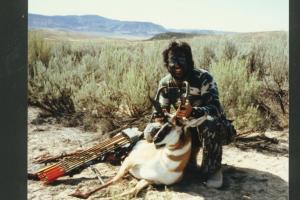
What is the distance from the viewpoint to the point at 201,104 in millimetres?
3688

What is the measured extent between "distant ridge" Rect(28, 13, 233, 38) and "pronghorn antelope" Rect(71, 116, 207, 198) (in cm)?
95

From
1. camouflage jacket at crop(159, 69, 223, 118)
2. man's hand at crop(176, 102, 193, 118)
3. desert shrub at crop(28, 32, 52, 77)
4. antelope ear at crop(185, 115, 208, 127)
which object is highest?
desert shrub at crop(28, 32, 52, 77)

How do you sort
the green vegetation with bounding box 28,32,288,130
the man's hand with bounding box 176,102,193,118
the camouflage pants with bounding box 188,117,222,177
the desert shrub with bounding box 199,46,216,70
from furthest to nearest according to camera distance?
the desert shrub with bounding box 199,46,216,70 < the green vegetation with bounding box 28,32,288,130 < the camouflage pants with bounding box 188,117,222,177 < the man's hand with bounding box 176,102,193,118

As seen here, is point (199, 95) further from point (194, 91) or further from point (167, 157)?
point (167, 157)

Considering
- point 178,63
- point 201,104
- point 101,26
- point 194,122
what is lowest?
point 194,122

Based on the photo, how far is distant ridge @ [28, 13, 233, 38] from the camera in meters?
4.27

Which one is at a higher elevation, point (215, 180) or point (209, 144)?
point (209, 144)

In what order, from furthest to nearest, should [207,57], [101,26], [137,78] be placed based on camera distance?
[207,57], [101,26], [137,78]


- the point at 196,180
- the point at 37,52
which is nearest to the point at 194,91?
the point at 196,180

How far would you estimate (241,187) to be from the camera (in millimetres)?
3666

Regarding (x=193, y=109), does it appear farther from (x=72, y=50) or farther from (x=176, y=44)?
(x=72, y=50)
